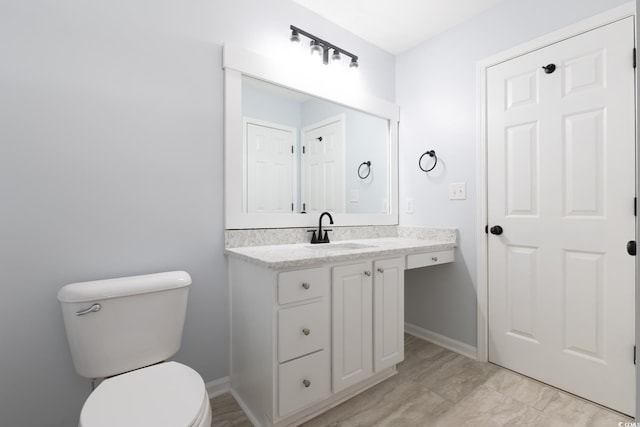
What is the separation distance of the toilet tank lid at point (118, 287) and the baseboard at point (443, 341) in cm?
194

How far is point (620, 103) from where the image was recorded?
1503mm

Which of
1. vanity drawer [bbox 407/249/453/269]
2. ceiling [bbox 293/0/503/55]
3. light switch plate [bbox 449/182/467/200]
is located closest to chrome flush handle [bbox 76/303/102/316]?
vanity drawer [bbox 407/249/453/269]

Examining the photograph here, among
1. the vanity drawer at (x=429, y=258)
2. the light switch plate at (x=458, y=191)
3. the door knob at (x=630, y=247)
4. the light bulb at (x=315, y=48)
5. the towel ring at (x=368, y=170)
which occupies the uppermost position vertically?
the light bulb at (x=315, y=48)

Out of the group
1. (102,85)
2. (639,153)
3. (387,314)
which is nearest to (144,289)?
(102,85)

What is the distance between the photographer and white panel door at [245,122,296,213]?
1.83m

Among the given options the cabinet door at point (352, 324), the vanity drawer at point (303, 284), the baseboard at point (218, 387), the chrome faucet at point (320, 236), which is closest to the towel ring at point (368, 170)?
the chrome faucet at point (320, 236)

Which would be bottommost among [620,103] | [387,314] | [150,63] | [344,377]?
[344,377]

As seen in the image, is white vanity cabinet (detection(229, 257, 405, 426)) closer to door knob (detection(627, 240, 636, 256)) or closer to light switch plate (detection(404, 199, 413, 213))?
light switch plate (detection(404, 199, 413, 213))

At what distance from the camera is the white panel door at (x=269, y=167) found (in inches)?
71.9

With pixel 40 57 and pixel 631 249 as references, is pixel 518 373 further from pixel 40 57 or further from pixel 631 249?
pixel 40 57

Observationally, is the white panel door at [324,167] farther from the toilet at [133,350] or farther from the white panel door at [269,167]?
the toilet at [133,350]

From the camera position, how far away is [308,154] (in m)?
2.11

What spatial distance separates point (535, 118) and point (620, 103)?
366 millimetres

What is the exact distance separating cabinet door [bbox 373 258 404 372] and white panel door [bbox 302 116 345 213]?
66cm
